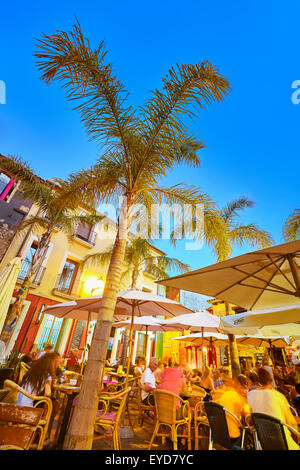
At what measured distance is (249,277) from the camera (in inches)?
157

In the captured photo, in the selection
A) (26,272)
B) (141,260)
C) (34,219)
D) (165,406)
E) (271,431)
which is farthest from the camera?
(141,260)

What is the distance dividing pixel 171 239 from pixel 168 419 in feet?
17.5

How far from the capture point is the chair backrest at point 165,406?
3377 millimetres

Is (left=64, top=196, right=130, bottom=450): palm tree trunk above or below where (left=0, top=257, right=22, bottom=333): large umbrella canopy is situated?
below

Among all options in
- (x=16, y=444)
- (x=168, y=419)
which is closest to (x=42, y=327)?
(x=168, y=419)

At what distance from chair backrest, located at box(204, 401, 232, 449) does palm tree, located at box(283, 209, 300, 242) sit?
8151mm

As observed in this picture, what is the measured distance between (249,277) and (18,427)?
3803 mm

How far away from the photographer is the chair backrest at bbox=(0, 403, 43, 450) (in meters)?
1.90

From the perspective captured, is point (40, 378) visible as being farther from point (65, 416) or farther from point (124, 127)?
point (124, 127)

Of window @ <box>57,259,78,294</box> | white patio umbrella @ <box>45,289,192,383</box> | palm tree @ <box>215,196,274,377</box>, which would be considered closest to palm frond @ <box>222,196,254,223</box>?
palm tree @ <box>215,196,274,377</box>

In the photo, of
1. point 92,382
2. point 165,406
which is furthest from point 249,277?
point 92,382

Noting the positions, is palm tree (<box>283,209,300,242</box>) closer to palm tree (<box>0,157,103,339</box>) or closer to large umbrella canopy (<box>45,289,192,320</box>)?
large umbrella canopy (<box>45,289,192,320</box>)

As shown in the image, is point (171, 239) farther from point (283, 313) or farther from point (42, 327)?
point (42, 327)
